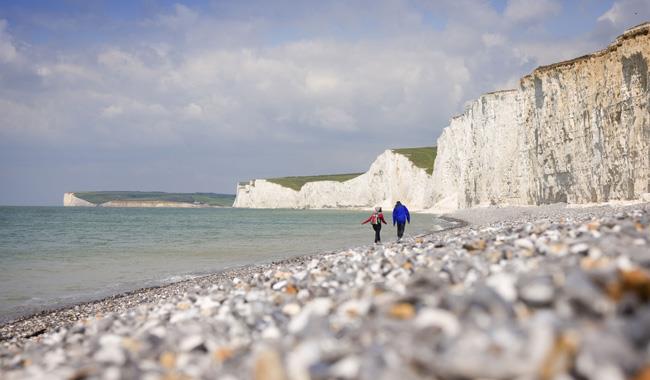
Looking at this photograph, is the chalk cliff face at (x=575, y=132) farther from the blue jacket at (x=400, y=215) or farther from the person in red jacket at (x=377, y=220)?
the person in red jacket at (x=377, y=220)

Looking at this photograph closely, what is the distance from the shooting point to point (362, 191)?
117938 millimetres

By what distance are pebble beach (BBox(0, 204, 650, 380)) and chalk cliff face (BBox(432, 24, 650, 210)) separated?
984 inches

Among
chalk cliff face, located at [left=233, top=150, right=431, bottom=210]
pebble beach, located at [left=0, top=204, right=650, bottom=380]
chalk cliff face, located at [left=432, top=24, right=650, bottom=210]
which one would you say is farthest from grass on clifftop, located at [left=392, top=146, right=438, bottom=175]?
pebble beach, located at [left=0, top=204, right=650, bottom=380]

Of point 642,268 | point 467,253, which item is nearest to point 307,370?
point 642,268

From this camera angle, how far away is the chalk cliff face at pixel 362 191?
93.2 metres

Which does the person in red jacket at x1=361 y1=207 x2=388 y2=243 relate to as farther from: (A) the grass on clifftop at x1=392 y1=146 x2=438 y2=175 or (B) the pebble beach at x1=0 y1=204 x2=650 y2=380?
(A) the grass on clifftop at x1=392 y1=146 x2=438 y2=175

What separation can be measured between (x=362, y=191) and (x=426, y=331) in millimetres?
115330

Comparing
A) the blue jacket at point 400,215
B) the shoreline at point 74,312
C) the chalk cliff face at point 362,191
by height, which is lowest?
the shoreline at point 74,312

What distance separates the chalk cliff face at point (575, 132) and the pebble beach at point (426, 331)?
25.0 m

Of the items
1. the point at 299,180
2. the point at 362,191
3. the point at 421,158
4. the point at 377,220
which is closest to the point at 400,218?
the point at 377,220

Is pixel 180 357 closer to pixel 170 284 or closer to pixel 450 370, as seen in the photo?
pixel 450 370

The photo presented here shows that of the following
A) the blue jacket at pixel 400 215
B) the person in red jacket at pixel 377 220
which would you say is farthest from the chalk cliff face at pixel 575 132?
the person in red jacket at pixel 377 220

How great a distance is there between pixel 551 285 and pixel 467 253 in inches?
125

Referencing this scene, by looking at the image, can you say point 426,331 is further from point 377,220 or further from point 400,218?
point 377,220
